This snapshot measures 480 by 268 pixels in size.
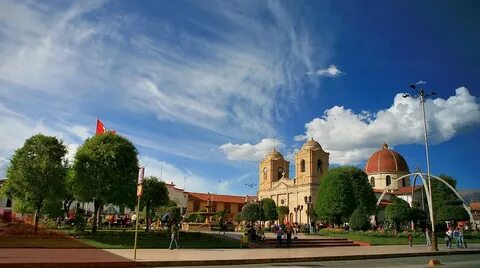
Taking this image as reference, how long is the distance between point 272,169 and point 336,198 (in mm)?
36461

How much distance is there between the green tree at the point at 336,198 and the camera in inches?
2217

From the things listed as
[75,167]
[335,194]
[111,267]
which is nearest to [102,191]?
[75,167]

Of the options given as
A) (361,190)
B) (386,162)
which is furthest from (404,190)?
(361,190)

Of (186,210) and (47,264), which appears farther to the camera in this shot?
(186,210)

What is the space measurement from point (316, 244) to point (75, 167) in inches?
748

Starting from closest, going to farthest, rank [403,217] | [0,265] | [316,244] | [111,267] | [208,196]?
[0,265] < [111,267] < [316,244] < [403,217] < [208,196]

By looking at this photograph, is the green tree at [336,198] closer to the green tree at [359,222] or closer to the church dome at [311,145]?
the green tree at [359,222]

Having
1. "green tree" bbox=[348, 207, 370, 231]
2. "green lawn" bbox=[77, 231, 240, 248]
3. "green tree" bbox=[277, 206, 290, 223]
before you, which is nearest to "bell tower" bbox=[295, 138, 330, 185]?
"green tree" bbox=[277, 206, 290, 223]

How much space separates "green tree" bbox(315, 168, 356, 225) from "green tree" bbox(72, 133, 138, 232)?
32027 mm

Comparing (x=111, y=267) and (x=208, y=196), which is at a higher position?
(x=208, y=196)

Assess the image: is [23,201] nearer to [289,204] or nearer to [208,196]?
[289,204]

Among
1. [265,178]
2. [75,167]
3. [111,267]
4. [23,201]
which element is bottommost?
[111,267]

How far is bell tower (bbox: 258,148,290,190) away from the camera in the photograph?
303ft

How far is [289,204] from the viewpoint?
83562 millimetres
